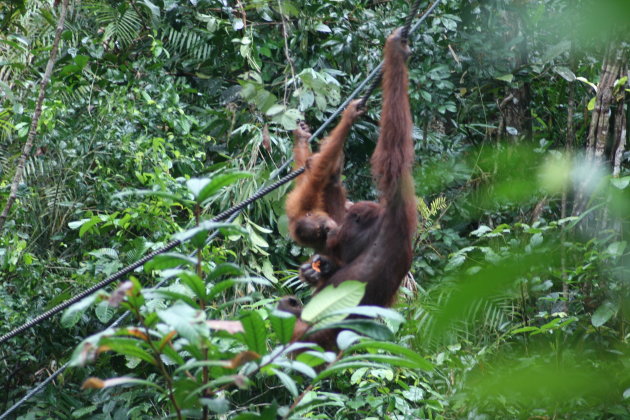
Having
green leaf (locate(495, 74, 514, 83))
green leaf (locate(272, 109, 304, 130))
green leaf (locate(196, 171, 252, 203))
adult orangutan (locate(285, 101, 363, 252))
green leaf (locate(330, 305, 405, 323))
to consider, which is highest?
green leaf (locate(196, 171, 252, 203))

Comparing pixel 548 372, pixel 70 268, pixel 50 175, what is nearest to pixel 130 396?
pixel 70 268

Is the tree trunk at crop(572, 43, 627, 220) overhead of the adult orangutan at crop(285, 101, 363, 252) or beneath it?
overhead

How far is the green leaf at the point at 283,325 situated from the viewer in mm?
1769

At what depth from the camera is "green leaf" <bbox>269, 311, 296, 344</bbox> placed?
5.80 ft

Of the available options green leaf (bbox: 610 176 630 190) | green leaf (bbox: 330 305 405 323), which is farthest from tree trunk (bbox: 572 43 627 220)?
green leaf (bbox: 330 305 405 323)

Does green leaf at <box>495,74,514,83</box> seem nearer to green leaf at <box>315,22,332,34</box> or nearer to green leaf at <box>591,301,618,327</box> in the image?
green leaf at <box>315,22,332,34</box>

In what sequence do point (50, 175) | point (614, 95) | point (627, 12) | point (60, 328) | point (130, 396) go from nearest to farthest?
point (627, 12)
point (614, 95)
point (130, 396)
point (60, 328)
point (50, 175)

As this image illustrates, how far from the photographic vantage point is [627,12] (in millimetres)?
567

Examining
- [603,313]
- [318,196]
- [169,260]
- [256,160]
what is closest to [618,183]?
[169,260]

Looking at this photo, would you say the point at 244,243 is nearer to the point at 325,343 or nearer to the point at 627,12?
the point at 325,343

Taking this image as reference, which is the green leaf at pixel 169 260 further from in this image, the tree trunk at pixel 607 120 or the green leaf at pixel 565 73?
the green leaf at pixel 565 73

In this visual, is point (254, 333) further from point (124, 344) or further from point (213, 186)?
point (213, 186)

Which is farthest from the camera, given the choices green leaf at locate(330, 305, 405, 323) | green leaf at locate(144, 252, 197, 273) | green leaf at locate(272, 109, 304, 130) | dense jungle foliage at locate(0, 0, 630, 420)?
green leaf at locate(272, 109, 304, 130)

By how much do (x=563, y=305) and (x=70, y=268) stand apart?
3819mm
